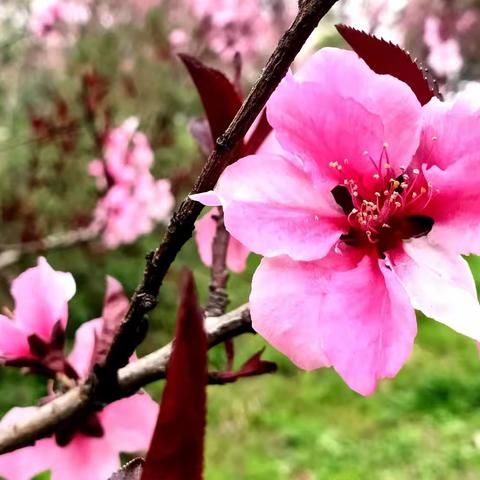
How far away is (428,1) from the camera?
8.32 m

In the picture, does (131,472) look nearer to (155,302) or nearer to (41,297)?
(155,302)

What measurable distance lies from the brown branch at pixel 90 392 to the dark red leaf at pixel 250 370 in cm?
3

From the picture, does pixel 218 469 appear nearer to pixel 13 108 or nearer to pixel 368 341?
pixel 13 108

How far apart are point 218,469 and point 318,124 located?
334 centimetres

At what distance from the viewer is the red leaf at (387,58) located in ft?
1.51

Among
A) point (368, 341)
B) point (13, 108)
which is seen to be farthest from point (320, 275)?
point (13, 108)

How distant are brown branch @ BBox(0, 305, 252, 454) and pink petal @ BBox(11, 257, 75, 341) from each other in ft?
0.22

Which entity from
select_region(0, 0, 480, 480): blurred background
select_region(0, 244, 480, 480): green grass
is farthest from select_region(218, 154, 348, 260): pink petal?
select_region(0, 244, 480, 480): green grass

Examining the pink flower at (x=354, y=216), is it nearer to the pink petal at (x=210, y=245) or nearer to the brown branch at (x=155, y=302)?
the brown branch at (x=155, y=302)

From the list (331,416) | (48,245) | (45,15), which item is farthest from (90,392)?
(45,15)

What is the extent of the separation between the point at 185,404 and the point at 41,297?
0.38 metres

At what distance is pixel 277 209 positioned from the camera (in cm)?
45

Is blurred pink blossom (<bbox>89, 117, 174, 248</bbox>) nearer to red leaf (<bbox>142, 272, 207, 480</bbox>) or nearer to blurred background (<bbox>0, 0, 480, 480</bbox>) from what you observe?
blurred background (<bbox>0, 0, 480, 480</bbox>)

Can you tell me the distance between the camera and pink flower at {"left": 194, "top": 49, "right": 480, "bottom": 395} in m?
0.41
